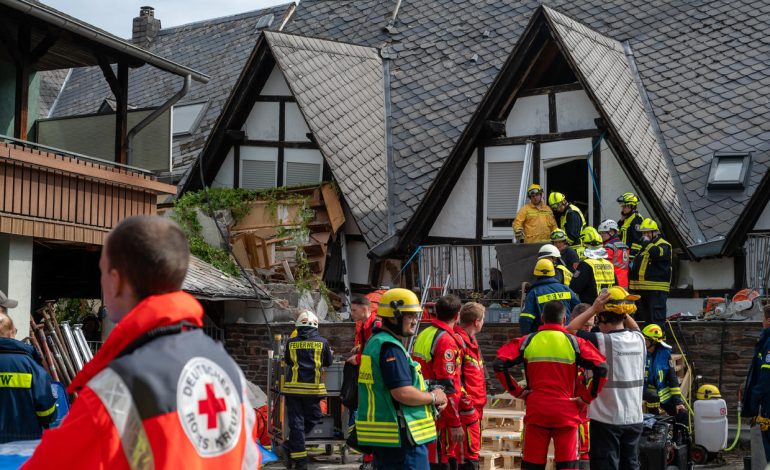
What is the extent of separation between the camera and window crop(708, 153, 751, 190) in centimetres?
1922

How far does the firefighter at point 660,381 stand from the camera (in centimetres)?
1313

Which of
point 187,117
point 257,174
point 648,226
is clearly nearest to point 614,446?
point 648,226

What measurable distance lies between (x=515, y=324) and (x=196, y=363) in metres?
14.7

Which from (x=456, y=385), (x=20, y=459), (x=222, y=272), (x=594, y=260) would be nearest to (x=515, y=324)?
(x=594, y=260)

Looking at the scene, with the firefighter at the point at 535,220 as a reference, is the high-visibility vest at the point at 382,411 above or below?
below

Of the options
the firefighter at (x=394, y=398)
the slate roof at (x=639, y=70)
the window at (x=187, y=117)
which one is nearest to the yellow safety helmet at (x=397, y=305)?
the firefighter at (x=394, y=398)

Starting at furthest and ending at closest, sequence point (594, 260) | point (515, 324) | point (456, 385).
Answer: point (515, 324), point (594, 260), point (456, 385)

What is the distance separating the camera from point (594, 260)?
601 inches

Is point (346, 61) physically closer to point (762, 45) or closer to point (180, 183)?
point (180, 183)

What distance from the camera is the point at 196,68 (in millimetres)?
29266

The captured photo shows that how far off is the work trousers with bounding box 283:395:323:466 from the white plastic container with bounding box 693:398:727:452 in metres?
4.87

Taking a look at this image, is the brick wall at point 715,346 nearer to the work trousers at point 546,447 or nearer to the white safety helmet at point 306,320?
the white safety helmet at point 306,320

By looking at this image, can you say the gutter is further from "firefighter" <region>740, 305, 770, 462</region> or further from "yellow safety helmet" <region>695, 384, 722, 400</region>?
"firefighter" <region>740, 305, 770, 462</region>

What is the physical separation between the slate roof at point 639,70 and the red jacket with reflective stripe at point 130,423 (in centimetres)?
1673
